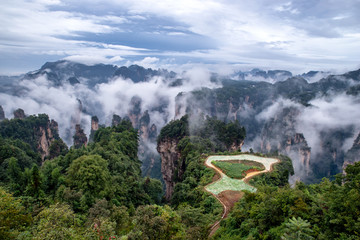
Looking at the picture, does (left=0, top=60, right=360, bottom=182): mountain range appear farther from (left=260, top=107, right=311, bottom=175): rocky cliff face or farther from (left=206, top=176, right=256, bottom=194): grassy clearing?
(left=206, top=176, right=256, bottom=194): grassy clearing

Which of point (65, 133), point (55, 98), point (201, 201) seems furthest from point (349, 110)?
point (55, 98)

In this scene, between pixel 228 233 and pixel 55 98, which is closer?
pixel 228 233

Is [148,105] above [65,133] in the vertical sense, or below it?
above

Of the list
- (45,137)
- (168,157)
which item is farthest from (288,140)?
(45,137)

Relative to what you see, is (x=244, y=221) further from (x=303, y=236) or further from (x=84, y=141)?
(x=84, y=141)

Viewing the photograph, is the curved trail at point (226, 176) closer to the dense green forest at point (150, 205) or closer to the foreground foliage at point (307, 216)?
the dense green forest at point (150, 205)

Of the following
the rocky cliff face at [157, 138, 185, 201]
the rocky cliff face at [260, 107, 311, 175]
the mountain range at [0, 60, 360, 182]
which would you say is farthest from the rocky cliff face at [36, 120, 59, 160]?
the rocky cliff face at [260, 107, 311, 175]
